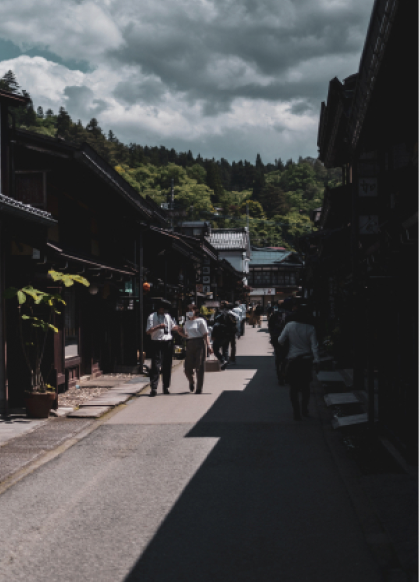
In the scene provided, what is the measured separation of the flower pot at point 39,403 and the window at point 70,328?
3646 millimetres

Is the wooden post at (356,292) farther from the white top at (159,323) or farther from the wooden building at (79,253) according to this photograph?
the wooden building at (79,253)

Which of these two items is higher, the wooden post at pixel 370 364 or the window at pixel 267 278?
the window at pixel 267 278

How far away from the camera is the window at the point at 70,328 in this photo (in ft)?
51.6

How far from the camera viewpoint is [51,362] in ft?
41.7

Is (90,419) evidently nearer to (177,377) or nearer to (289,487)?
(289,487)

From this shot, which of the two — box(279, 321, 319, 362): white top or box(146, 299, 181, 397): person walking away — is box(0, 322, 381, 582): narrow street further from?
box(146, 299, 181, 397): person walking away

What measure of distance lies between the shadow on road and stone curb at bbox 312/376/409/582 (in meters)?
0.09

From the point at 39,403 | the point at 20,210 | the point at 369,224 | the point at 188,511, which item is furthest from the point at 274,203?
the point at 188,511

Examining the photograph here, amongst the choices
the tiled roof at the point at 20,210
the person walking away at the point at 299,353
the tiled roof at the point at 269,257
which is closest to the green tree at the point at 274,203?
Answer: the tiled roof at the point at 269,257

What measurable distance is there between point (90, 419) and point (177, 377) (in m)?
7.17

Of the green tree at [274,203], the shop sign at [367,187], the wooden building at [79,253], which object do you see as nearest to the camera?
the wooden building at [79,253]

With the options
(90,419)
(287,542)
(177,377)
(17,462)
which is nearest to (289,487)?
(287,542)

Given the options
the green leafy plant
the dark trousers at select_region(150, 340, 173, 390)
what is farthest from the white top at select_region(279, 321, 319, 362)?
the dark trousers at select_region(150, 340, 173, 390)

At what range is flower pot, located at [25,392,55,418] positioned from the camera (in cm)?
1182
